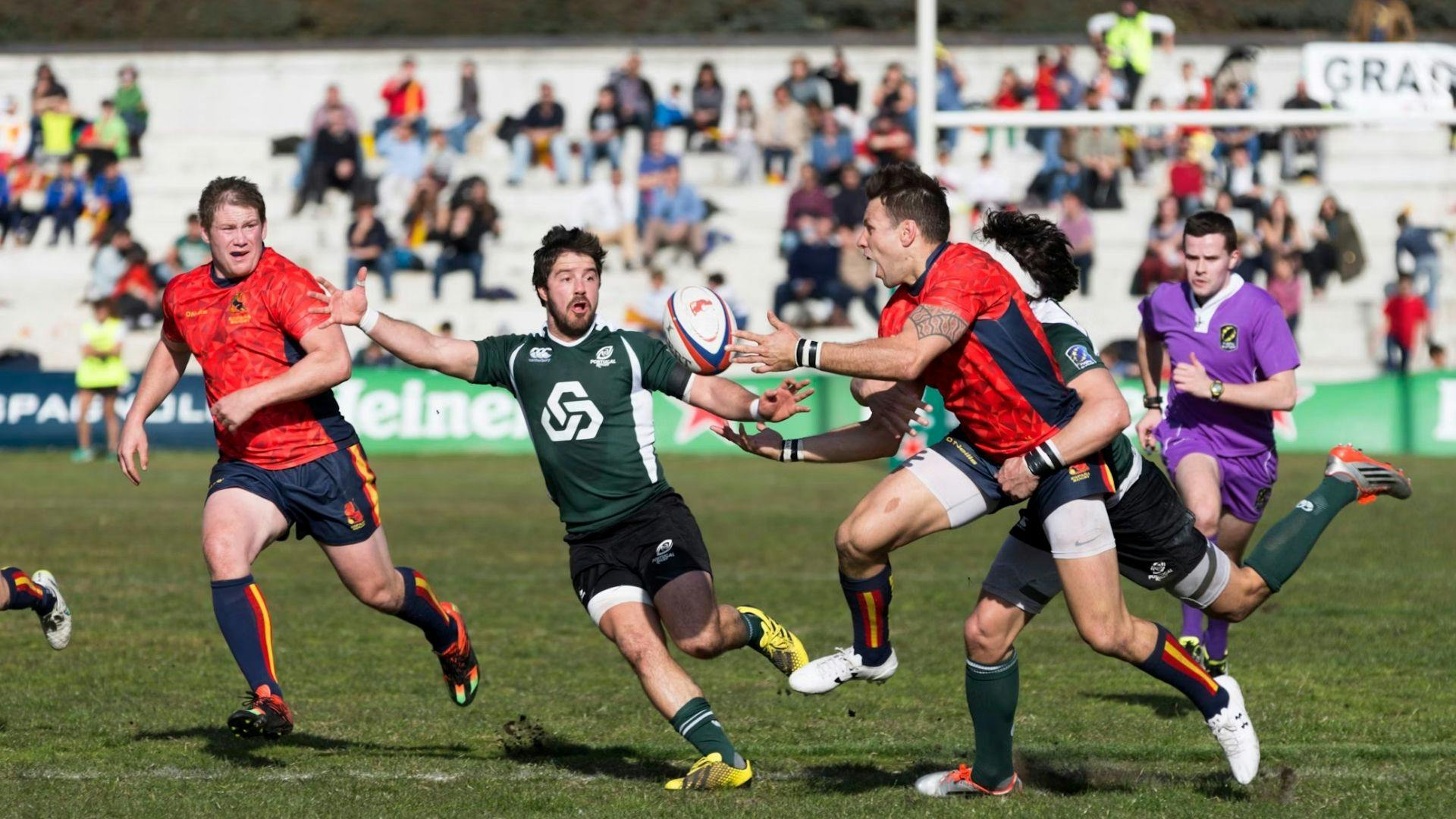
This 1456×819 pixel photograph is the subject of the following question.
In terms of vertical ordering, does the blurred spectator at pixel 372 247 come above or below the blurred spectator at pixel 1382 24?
below

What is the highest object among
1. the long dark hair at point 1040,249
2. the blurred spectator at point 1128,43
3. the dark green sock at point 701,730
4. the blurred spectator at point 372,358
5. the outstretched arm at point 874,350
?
the blurred spectator at point 1128,43

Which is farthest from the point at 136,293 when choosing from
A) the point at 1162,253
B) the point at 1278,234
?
the point at 1278,234

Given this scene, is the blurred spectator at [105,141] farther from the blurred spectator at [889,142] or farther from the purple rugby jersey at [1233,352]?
the purple rugby jersey at [1233,352]

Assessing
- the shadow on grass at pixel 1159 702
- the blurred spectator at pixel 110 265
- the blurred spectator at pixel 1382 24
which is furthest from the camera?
the blurred spectator at pixel 110 265

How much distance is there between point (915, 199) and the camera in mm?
6246

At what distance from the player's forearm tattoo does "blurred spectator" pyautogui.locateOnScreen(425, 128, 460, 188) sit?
22.8 meters

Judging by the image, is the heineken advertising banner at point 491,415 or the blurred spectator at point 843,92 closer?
the heineken advertising banner at point 491,415

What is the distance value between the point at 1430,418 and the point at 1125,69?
24.6 feet

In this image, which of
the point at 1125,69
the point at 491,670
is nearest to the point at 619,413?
the point at 491,670

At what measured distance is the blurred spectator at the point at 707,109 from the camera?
2867 centimetres

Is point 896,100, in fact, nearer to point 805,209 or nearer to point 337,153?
point 805,209

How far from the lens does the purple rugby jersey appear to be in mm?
8328

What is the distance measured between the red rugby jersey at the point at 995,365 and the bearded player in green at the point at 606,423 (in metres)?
0.57

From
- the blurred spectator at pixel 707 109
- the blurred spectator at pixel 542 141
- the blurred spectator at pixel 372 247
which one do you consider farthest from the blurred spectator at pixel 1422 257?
the blurred spectator at pixel 372 247
